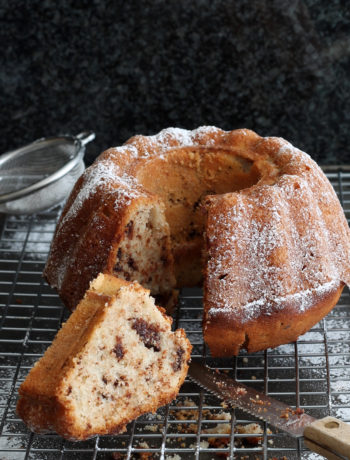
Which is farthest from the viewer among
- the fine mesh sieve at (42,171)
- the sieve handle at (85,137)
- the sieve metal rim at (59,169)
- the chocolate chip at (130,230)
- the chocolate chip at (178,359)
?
the sieve handle at (85,137)

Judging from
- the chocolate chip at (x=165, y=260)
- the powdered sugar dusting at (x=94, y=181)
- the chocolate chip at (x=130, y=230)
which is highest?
the powdered sugar dusting at (x=94, y=181)

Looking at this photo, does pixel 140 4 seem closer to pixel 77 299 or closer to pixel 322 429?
pixel 77 299

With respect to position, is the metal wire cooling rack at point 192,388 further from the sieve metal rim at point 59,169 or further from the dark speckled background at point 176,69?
the dark speckled background at point 176,69

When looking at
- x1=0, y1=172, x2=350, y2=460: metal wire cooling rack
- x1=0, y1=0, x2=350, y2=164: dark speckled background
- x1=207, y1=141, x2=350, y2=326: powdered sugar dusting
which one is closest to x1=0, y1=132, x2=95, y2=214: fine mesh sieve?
x1=0, y1=0, x2=350, y2=164: dark speckled background

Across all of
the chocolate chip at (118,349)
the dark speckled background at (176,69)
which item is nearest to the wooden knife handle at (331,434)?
the chocolate chip at (118,349)

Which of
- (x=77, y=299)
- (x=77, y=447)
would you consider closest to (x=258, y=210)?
(x=77, y=299)

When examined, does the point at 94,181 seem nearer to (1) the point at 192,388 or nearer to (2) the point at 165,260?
(2) the point at 165,260

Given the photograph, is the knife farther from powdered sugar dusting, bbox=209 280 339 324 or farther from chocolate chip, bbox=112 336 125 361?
chocolate chip, bbox=112 336 125 361
